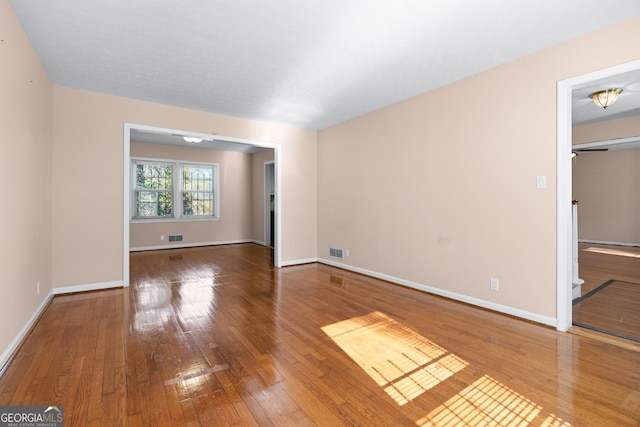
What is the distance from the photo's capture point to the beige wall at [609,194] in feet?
25.3

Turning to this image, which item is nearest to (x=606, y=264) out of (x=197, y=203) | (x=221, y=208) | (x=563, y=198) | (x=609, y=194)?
(x=609, y=194)

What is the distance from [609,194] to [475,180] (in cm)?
762

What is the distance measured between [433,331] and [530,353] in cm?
74

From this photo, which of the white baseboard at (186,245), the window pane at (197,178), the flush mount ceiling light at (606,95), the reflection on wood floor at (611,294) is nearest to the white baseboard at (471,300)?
the reflection on wood floor at (611,294)

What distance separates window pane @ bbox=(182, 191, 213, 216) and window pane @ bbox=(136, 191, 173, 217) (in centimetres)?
37

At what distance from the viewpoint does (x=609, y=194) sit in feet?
26.5

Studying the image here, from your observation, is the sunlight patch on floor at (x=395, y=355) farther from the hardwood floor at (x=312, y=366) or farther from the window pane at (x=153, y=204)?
the window pane at (x=153, y=204)

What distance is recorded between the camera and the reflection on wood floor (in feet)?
9.27

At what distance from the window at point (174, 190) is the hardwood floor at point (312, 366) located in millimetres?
4545

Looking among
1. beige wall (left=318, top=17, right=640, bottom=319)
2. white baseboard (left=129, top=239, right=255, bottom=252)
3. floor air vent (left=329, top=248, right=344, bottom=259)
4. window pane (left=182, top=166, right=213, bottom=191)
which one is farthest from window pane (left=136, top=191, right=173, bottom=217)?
beige wall (left=318, top=17, right=640, bottom=319)

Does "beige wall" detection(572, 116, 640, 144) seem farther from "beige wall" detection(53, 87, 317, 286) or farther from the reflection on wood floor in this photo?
"beige wall" detection(53, 87, 317, 286)

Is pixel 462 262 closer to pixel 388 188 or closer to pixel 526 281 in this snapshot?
pixel 526 281

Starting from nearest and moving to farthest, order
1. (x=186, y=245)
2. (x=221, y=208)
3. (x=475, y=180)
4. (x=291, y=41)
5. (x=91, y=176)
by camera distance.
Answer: (x=291, y=41)
(x=475, y=180)
(x=91, y=176)
(x=186, y=245)
(x=221, y=208)

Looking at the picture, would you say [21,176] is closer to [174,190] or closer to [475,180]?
[475,180]
